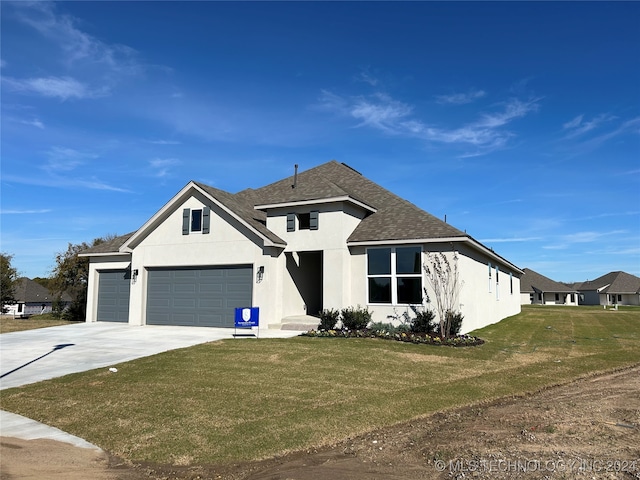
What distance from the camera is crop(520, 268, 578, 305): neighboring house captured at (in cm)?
6444

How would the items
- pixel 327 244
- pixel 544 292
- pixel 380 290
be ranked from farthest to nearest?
pixel 544 292 < pixel 327 244 < pixel 380 290

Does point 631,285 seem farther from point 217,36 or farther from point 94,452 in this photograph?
point 94,452

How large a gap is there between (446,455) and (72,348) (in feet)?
44.4

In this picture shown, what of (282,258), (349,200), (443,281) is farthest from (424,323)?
(282,258)

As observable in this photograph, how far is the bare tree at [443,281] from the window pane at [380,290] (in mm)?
1660

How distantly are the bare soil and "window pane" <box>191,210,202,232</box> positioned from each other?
15.1 m

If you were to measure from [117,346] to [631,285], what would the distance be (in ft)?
249

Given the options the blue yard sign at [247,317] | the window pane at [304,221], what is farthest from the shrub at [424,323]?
the window pane at [304,221]

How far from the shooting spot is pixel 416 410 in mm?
7582

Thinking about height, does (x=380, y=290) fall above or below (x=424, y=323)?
above

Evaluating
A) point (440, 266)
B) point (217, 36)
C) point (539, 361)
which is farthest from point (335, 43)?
point (539, 361)

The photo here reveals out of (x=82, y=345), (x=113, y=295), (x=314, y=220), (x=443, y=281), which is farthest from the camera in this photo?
(x=113, y=295)

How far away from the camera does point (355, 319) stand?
17453 mm

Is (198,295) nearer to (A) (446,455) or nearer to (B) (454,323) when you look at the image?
(B) (454,323)
